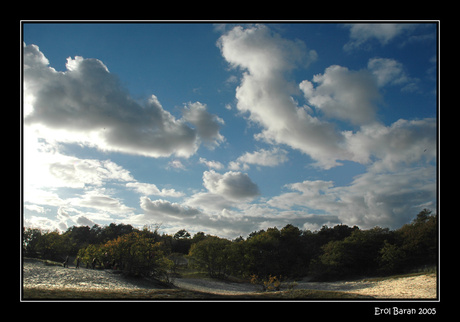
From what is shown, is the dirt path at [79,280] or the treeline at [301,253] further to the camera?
the treeline at [301,253]

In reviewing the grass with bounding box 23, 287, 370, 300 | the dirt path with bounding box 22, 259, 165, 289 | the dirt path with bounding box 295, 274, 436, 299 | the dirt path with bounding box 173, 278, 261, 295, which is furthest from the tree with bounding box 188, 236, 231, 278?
→ the grass with bounding box 23, 287, 370, 300

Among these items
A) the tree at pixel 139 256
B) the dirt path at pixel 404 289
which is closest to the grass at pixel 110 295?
the dirt path at pixel 404 289

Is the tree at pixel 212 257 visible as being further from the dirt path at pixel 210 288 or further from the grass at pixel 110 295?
the grass at pixel 110 295

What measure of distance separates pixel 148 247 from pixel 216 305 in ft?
59.7

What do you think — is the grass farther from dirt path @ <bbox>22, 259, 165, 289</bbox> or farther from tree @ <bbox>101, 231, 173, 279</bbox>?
tree @ <bbox>101, 231, 173, 279</bbox>

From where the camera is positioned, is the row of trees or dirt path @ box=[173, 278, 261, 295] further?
the row of trees

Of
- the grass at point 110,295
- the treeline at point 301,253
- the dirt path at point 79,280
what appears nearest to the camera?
the grass at point 110,295

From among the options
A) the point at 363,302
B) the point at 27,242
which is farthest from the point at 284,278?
the point at 27,242

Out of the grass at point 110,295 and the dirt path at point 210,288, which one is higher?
the grass at point 110,295

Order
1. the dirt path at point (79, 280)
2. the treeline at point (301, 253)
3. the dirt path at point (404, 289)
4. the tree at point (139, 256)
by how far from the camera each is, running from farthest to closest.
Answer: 1. the treeline at point (301, 253)
2. the tree at point (139, 256)
3. the dirt path at point (404, 289)
4. the dirt path at point (79, 280)

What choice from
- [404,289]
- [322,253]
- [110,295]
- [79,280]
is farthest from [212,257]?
[110,295]

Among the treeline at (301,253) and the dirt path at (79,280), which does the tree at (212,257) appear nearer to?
the treeline at (301,253)

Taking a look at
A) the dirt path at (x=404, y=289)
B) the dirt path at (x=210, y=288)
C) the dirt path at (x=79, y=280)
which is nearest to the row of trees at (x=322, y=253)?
the dirt path at (x=210, y=288)

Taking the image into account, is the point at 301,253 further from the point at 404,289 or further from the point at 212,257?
the point at 404,289
